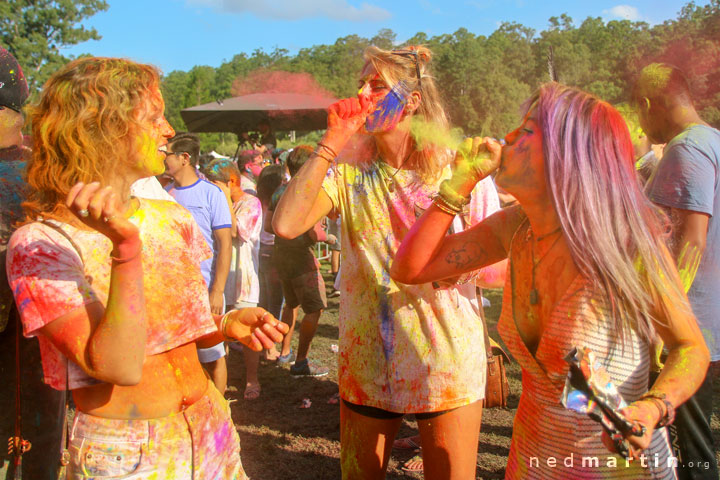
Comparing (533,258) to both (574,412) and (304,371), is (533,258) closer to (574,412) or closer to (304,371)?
(574,412)

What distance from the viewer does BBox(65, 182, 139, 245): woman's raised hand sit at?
1351 mm

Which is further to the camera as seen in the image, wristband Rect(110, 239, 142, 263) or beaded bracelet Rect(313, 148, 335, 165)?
beaded bracelet Rect(313, 148, 335, 165)

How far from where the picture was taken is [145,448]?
165 cm

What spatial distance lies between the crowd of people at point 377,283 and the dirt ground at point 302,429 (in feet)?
5.86

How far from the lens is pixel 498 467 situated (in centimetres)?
404

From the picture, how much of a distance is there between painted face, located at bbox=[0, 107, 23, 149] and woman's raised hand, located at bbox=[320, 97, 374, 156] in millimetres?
1351

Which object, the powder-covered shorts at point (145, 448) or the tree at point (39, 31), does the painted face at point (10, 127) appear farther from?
the tree at point (39, 31)

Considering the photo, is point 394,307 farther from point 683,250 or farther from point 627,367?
point 683,250

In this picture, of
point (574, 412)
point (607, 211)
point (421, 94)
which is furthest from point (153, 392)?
point (421, 94)

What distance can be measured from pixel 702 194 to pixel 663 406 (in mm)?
2091

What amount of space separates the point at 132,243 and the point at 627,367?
4.65 feet

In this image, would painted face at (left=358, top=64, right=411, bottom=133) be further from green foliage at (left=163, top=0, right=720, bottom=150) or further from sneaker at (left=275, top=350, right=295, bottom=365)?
sneaker at (left=275, top=350, right=295, bottom=365)

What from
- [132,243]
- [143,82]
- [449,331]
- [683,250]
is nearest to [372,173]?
[449,331]

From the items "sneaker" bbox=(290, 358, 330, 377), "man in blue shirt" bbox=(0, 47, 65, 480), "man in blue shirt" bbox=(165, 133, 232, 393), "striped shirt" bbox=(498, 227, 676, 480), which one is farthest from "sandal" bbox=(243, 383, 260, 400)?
"striped shirt" bbox=(498, 227, 676, 480)
